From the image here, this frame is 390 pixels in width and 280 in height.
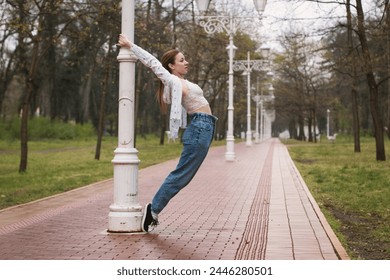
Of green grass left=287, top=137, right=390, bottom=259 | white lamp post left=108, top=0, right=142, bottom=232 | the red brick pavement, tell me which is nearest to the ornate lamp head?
green grass left=287, top=137, right=390, bottom=259

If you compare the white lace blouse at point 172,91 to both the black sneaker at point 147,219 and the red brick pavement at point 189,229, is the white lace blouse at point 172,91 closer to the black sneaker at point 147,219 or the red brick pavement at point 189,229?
the black sneaker at point 147,219

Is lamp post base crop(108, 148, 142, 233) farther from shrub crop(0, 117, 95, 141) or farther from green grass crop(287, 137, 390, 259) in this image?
shrub crop(0, 117, 95, 141)

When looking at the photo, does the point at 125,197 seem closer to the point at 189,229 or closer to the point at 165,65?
the point at 189,229

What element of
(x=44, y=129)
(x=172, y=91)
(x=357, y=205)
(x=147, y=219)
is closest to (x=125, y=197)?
(x=147, y=219)

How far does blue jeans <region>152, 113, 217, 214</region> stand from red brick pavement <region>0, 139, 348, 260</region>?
498 mm

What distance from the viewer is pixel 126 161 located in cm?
693

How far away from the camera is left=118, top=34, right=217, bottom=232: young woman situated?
6555mm

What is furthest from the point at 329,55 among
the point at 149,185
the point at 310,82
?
the point at 149,185

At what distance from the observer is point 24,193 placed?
12492 mm

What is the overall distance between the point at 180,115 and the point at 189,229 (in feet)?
4.73

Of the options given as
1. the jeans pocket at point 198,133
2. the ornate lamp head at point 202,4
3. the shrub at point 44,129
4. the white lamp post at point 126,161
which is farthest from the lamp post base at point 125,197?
the shrub at point 44,129

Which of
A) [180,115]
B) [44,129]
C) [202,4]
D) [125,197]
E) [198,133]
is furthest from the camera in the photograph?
[44,129]
